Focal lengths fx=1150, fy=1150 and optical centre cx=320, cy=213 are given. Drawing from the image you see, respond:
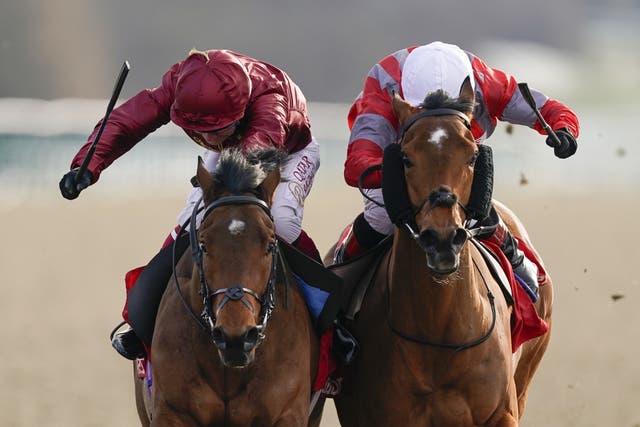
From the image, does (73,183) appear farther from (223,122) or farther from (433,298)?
(433,298)

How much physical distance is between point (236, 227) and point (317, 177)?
10618mm

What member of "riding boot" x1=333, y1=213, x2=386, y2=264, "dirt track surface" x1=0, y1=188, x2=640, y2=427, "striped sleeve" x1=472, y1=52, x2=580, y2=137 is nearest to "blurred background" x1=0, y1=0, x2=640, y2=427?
"dirt track surface" x1=0, y1=188, x2=640, y2=427

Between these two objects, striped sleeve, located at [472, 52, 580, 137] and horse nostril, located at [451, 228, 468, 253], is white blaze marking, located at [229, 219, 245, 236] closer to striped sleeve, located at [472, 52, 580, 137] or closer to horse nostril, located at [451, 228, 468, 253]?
horse nostril, located at [451, 228, 468, 253]

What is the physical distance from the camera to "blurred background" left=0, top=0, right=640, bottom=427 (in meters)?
7.23

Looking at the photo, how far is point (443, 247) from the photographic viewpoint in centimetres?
321

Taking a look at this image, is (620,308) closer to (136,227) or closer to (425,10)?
(136,227)

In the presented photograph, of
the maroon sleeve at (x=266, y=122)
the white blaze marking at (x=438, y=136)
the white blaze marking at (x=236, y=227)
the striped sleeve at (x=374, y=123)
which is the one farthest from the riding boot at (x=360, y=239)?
the white blaze marking at (x=236, y=227)

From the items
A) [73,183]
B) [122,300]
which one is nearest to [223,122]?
[73,183]

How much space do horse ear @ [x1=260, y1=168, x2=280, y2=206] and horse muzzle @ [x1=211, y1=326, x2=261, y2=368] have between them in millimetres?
477

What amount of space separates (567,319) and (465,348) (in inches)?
198

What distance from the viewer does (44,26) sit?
60.8ft

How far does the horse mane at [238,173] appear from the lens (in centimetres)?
337

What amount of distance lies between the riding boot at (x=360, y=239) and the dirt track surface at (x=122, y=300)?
2473 millimetres

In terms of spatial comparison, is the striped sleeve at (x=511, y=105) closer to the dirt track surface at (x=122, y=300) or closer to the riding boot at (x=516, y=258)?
the riding boot at (x=516, y=258)
